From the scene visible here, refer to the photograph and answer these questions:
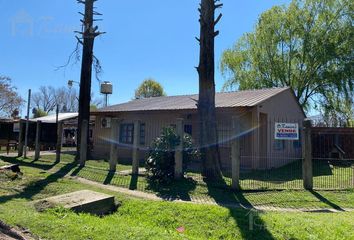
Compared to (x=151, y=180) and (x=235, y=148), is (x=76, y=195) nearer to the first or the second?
(x=151, y=180)

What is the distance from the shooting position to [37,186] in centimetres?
1019

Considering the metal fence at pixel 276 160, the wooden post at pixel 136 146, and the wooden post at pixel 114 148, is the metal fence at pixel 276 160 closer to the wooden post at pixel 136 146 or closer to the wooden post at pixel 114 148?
the wooden post at pixel 136 146

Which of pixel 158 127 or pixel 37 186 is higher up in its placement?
pixel 158 127

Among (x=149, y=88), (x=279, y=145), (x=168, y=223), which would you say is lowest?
(x=168, y=223)

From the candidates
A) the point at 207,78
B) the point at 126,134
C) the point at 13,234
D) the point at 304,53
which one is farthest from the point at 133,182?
the point at 304,53

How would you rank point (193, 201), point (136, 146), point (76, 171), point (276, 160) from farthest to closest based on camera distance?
point (276, 160), point (76, 171), point (136, 146), point (193, 201)

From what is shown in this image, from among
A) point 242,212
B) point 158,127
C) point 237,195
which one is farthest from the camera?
point 158,127

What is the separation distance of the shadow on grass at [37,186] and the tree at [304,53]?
855 inches

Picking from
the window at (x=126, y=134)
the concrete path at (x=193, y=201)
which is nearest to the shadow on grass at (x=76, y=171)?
the concrete path at (x=193, y=201)

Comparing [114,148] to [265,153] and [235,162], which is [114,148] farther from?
[265,153]

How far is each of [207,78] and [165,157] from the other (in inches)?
118

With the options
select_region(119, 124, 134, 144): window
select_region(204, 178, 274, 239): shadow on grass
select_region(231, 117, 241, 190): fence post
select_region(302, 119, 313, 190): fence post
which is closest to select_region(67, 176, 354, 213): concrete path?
select_region(204, 178, 274, 239): shadow on grass

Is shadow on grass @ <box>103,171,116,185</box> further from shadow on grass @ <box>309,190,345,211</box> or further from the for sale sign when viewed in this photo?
shadow on grass @ <box>309,190,345,211</box>

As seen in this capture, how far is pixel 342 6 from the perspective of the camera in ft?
92.6
